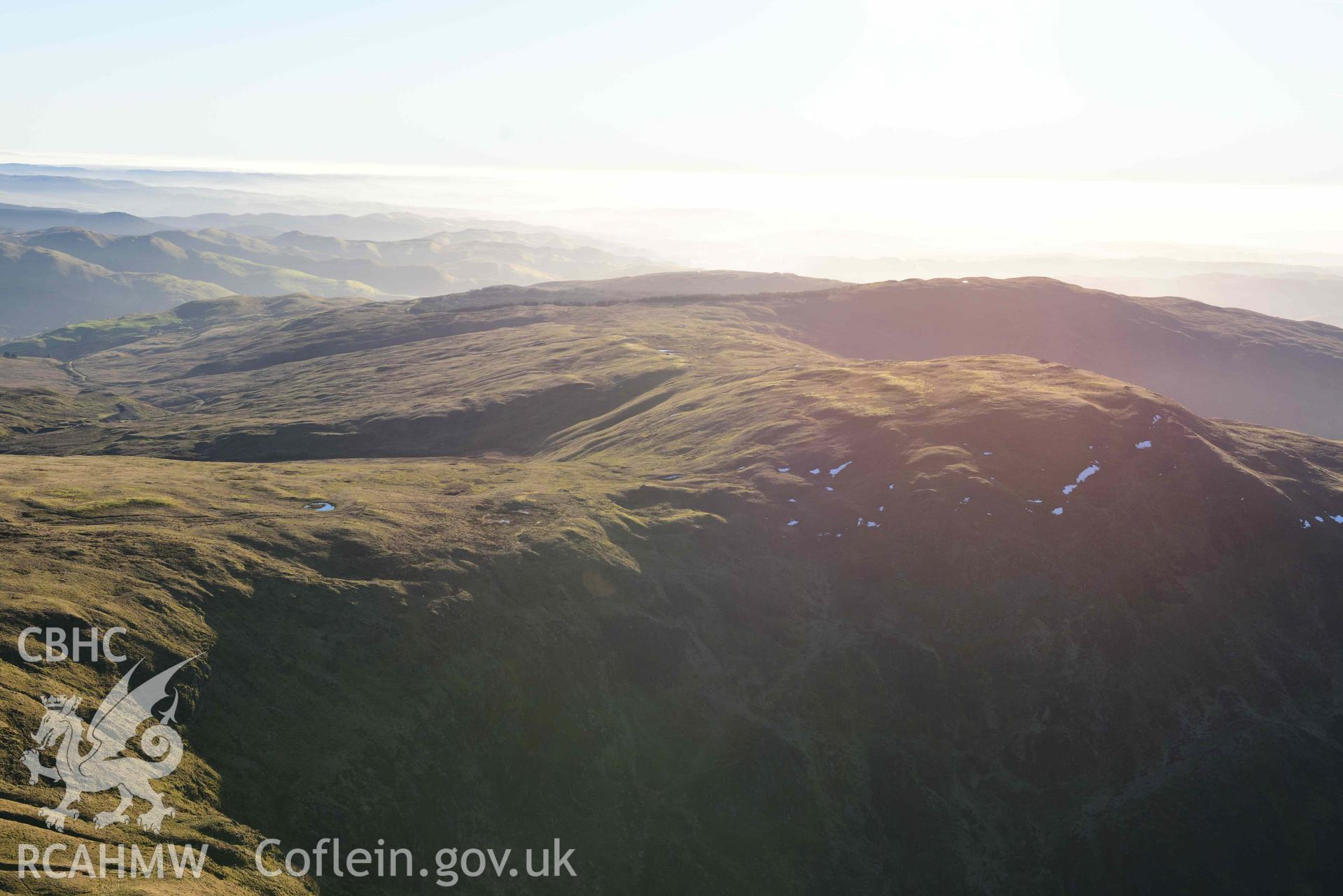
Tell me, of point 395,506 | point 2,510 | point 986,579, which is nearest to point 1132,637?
Result: point 986,579

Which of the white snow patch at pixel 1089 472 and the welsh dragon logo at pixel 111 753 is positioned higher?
the white snow patch at pixel 1089 472

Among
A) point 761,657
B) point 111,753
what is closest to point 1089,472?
point 761,657

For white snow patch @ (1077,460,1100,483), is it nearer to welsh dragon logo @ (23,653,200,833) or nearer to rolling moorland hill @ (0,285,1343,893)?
rolling moorland hill @ (0,285,1343,893)

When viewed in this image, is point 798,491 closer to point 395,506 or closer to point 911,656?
point 911,656

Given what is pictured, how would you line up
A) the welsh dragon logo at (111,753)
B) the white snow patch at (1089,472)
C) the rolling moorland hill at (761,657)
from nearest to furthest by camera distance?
the welsh dragon logo at (111,753) < the rolling moorland hill at (761,657) < the white snow patch at (1089,472)

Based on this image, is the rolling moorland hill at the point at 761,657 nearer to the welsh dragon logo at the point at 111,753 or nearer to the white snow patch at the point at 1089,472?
the white snow patch at the point at 1089,472

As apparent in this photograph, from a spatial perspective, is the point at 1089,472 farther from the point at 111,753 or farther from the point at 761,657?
the point at 111,753


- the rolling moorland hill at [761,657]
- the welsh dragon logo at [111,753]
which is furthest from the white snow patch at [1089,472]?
the welsh dragon logo at [111,753]
